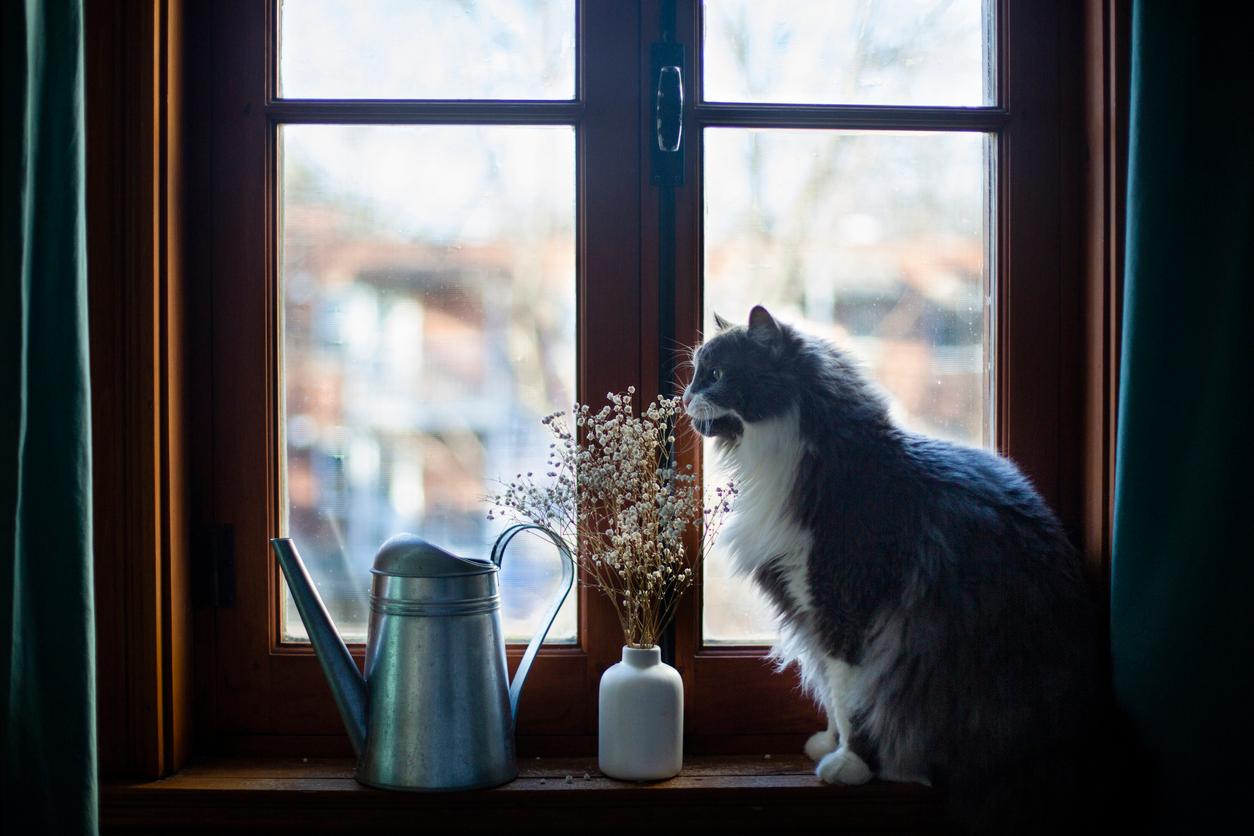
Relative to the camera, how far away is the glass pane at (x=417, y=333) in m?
1.44

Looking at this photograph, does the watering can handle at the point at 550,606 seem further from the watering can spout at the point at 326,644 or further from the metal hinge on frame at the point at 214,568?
the metal hinge on frame at the point at 214,568

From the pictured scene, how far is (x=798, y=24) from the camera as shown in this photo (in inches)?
57.1

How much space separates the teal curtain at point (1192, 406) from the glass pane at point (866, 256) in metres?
0.30

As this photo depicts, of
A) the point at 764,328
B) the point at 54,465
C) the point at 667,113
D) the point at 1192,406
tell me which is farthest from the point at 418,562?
the point at 1192,406

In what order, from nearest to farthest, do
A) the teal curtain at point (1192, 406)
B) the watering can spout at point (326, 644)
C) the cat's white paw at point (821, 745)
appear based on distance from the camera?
the teal curtain at point (1192, 406) < the watering can spout at point (326, 644) < the cat's white paw at point (821, 745)

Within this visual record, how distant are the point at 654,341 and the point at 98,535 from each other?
780 mm

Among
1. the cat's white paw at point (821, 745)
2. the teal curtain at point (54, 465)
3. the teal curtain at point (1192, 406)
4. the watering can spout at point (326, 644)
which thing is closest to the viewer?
the teal curtain at point (54, 465)

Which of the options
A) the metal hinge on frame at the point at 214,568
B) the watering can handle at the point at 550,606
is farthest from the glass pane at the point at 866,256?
the metal hinge on frame at the point at 214,568

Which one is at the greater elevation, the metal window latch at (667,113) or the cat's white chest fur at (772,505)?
the metal window latch at (667,113)

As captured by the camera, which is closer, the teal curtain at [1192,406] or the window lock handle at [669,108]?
the teal curtain at [1192,406]

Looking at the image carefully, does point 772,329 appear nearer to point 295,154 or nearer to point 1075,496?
point 1075,496

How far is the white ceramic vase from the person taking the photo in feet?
4.23

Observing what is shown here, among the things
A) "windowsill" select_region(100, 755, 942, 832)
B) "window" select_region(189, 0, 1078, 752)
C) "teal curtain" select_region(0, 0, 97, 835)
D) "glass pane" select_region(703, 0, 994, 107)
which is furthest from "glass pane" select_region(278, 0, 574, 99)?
"windowsill" select_region(100, 755, 942, 832)

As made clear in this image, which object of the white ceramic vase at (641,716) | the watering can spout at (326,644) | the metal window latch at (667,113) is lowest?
the white ceramic vase at (641,716)
